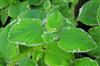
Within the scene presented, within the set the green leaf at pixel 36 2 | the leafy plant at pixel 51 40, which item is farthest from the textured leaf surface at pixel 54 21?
the green leaf at pixel 36 2

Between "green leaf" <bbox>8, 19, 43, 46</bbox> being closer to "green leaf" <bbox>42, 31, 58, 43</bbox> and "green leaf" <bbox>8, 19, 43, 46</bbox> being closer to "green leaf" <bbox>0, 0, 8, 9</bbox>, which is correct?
"green leaf" <bbox>42, 31, 58, 43</bbox>

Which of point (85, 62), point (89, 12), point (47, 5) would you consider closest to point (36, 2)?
point (47, 5)

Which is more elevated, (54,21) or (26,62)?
(54,21)

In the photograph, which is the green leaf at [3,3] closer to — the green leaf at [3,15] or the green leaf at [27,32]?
the green leaf at [3,15]

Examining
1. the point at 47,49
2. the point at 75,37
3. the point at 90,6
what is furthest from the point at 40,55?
the point at 90,6

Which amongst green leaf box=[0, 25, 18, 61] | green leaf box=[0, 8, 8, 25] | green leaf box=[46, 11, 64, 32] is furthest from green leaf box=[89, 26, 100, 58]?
green leaf box=[0, 8, 8, 25]

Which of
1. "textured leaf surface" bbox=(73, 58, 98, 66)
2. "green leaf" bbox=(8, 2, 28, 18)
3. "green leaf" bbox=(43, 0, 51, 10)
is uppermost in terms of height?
"green leaf" bbox=(43, 0, 51, 10)

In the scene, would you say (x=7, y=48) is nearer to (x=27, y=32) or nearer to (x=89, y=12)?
(x=27, y=32)
